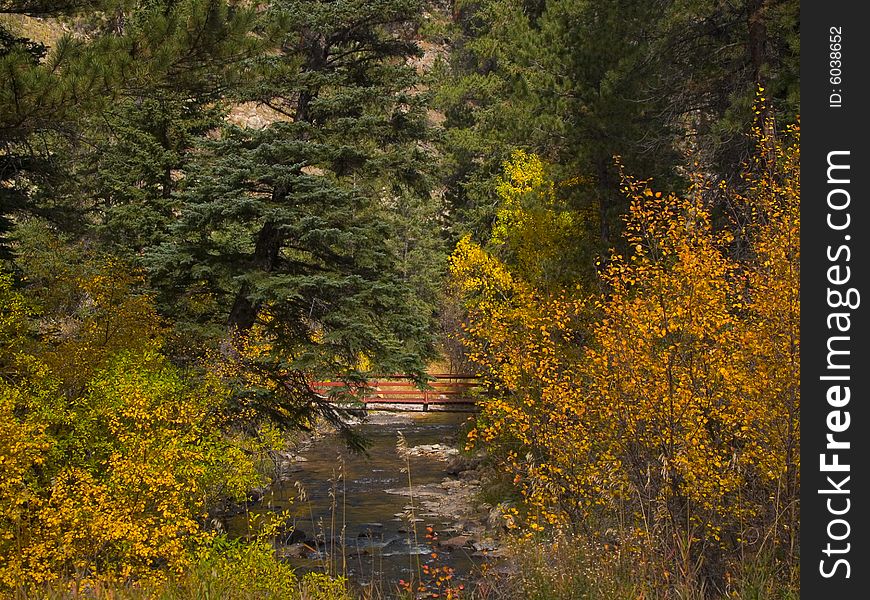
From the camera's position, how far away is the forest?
24.2ft

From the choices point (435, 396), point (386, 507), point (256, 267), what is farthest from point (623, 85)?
point (435, 396)

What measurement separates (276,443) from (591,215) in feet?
34.5

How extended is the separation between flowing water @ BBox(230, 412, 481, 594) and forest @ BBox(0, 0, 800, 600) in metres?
1.49

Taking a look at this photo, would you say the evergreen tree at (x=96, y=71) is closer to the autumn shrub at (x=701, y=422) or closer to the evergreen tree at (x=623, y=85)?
the autumn shrub at (x=701, y=422)

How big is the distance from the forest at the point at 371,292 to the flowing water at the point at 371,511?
1491mm

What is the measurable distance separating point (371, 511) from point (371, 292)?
681 centimetres

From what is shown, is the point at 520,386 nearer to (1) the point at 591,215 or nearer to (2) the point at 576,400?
(2) the point at 576,400

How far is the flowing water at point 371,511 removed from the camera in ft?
48.5

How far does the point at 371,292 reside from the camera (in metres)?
15.2

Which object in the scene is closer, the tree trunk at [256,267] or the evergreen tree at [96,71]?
the evergreen tree at [96,71]

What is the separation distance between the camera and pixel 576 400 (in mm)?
9852

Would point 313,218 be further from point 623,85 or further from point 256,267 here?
point 623,85

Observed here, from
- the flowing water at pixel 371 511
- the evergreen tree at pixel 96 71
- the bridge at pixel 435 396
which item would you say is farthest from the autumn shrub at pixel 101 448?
the bridge at pixel 435 396

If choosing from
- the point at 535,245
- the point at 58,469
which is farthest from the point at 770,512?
the point at 535,245
